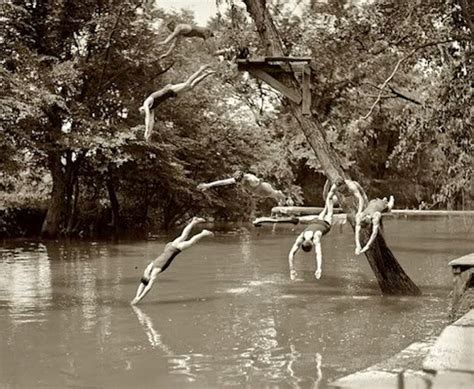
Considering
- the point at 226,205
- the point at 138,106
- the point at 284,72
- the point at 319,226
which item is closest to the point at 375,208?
the point at 319,226

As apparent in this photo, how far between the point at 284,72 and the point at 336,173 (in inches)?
82.3

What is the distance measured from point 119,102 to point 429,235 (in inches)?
491

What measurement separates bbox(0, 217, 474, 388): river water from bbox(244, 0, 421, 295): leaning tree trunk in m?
0.41

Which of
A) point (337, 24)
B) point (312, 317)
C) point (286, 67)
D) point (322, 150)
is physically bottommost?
point (312, 317)

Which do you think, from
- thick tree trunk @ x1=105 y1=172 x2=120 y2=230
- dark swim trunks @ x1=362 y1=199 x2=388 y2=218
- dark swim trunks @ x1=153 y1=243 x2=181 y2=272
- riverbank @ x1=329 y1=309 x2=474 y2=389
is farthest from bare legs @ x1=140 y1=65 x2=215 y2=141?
thick tree trunk @ x1=105 y1=172 x2=120 y2=230

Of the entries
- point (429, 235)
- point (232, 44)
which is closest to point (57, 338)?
point (232, 44)

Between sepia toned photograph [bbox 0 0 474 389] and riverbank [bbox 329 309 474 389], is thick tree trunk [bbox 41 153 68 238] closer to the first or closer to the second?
sepia toned photograph [bbox 0 0 474 389]

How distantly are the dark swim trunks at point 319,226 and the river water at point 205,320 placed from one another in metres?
1.27

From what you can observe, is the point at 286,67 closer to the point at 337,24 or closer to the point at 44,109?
the point at 337,24

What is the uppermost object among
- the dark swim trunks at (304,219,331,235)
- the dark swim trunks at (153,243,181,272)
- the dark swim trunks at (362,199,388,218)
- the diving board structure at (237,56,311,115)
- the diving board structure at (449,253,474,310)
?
the diving board structure at (237,56,311,115)

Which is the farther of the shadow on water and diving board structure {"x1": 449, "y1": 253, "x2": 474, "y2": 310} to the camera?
the shadow on water

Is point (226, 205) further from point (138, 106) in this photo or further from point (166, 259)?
point (166, 259)

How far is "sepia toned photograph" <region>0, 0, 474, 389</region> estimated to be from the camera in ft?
29.5

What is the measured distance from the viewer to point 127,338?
10055 mm
